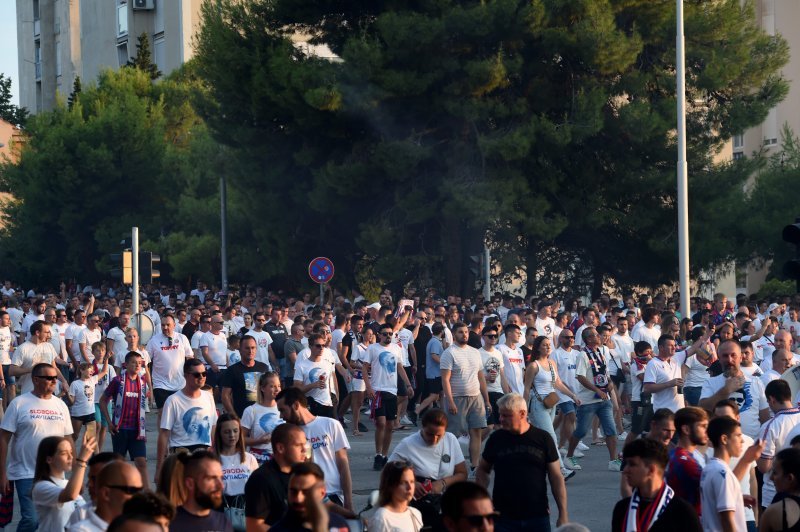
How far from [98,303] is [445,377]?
20950mm

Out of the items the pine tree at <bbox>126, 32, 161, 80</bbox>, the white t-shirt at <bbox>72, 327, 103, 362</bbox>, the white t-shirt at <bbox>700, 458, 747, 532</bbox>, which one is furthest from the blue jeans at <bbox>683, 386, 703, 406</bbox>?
the pine tree at <bbox>126, 32, 161, 80</bbox>

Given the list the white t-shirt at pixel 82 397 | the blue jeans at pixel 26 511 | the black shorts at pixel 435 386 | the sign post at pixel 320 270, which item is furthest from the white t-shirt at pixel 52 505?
the sign post at pixel 320 270

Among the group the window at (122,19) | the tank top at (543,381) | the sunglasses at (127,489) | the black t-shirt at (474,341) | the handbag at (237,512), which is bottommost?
the handbag at (237,512)

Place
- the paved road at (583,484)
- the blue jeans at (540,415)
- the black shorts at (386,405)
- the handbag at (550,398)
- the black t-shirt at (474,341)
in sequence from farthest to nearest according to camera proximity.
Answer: the black t-shirt at (474,341) < the black shorts at (386,405) < the blue jeans at (540,415) < the handbag at (550,398) < the paved road at (583,484)

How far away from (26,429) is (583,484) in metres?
6.02

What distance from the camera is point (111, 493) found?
6.21m

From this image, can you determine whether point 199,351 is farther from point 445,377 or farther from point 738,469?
point 738,469

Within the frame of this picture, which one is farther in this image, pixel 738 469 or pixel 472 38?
pixel 472 38

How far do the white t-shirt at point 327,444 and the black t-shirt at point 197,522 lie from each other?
2023mm

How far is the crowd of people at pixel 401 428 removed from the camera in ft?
21.5

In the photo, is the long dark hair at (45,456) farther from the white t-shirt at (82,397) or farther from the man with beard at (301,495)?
the white t-shirt at (82,397)

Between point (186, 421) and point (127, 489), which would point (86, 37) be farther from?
point (127, 489)

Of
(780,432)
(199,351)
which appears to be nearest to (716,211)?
(199,351)

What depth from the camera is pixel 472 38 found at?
3209cm
